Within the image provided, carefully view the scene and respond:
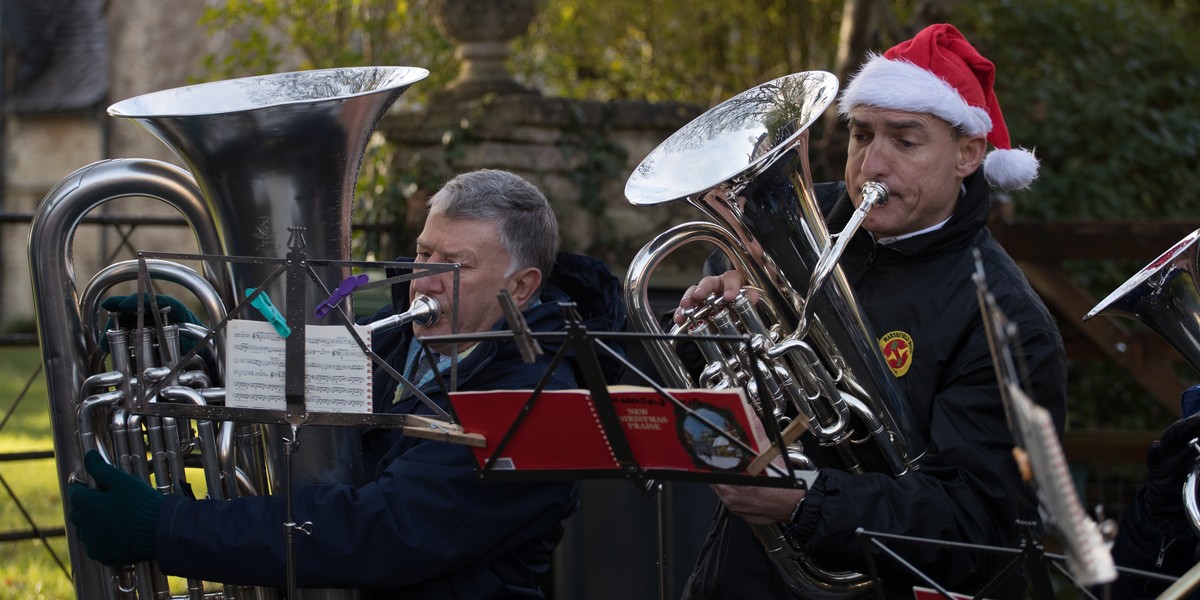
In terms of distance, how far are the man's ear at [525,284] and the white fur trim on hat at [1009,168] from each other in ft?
3.33

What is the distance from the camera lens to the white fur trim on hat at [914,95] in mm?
2525

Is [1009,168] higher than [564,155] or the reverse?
higher

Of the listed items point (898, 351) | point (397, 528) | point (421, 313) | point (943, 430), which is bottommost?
point (397, 528)

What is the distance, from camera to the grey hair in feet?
8.75

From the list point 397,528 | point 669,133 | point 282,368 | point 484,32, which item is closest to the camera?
point 282,368

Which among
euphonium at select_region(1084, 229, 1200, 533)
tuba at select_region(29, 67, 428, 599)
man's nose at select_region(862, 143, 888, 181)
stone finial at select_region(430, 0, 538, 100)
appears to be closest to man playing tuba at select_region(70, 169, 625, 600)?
tuba at select_region(29, 67, 428, 599)

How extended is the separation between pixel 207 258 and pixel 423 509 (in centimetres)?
63

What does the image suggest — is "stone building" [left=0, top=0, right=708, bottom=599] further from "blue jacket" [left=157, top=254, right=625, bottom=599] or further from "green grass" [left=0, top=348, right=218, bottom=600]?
"green grass" [left=0, top=348, right=218, bottom=600]

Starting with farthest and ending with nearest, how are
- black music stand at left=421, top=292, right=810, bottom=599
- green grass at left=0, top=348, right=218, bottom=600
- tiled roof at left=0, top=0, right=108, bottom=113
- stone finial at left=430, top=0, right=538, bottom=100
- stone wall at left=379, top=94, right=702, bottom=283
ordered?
1. tiled roof at left=0, top=0, right=108, bottom=113
2. stone finial at left=430, top=0, right=538, bottom=100
3. stone wall at left=379, top=94, right=702, bottom=283
4. green grass at left=0, top=348, right=218, bottom=600
5. black music stand at left=421, top=292, right=810, bottom=599

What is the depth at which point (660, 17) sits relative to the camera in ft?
29.5

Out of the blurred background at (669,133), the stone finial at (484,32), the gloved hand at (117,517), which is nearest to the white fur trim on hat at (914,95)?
the blurred background at (669,133)

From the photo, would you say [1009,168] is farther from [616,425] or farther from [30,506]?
[30,506]

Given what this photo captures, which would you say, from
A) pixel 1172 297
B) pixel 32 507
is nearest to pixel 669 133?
pixel 1172 297

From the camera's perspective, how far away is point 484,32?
549cm
